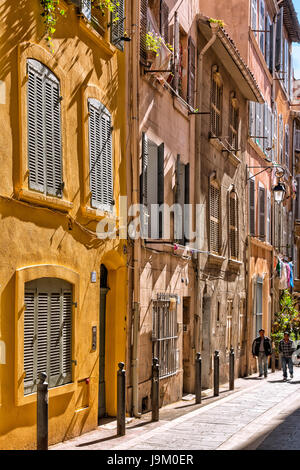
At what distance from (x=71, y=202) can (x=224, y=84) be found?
39.4ft

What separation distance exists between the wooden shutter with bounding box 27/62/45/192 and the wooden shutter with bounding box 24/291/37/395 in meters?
1.42

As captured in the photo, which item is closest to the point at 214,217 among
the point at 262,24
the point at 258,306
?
the point at 258,306

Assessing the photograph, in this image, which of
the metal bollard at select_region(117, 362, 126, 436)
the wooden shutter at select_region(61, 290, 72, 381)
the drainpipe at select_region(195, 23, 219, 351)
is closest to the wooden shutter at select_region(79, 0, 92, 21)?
the wooden shutter at select_region(61, 290, 72, 381)

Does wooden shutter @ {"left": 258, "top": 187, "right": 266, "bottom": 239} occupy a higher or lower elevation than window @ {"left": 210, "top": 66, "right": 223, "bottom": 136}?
lower

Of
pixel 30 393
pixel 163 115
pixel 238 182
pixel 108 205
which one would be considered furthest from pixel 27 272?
pixel 238 182

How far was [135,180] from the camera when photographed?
1420cm

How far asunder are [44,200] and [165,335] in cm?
664

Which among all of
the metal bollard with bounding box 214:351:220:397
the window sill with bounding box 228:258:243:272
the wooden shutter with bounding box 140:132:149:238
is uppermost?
the wooden shutter with bounding box 140:132:149:238

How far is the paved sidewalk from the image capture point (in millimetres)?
10844

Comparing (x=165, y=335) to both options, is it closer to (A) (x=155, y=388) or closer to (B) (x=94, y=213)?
(A) (x=155, y=388)

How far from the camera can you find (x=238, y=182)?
2442 cm

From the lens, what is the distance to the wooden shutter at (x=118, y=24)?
13.5 meters

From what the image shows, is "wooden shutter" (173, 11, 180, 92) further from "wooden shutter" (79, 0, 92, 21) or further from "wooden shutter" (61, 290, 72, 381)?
"wooden shutter" (61, 290, 72, 381)

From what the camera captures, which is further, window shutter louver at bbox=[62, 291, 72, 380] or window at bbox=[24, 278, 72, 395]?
window shutter louver at bbox=[62, 291, 72, 380]
